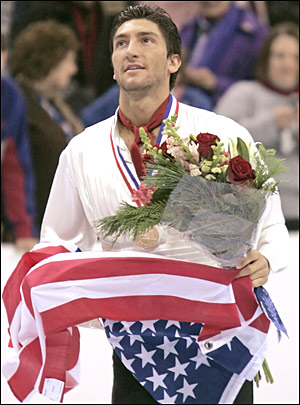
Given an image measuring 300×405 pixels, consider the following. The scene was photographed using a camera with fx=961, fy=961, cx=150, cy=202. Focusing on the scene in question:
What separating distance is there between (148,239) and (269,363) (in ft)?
6.45

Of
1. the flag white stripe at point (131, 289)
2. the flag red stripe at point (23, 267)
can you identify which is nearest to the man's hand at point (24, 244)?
the flag red stripe at point (23, 267)

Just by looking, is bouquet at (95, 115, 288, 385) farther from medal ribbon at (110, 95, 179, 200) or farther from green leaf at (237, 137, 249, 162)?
medal ribbon at (110, 95, 179, 200)

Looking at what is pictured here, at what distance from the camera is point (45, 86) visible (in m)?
5.25

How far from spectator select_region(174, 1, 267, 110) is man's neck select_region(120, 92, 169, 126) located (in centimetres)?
233

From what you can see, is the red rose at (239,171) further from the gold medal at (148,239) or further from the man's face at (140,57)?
the man's face at (140,57)

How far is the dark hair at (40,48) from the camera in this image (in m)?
5.20

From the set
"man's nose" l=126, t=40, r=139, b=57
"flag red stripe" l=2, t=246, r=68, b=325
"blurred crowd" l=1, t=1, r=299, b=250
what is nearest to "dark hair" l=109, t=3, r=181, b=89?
"man's nose" l=126, t=40, r=139, b=57

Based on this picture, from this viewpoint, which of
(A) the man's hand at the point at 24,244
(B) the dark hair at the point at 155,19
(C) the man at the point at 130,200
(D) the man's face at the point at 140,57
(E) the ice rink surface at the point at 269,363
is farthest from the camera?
(A) the man's hand at the point at 24,244

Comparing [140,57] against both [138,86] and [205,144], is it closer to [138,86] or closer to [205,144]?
[138,86]

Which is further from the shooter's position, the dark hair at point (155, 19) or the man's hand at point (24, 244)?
the man's hand at point (24, 244)

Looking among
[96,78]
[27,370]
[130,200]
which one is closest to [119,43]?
[130,200]

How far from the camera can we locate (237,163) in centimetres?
242

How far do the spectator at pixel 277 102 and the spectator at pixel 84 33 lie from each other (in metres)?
0.68

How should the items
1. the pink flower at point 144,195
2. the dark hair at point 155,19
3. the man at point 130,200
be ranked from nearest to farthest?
the pink flower at point 144,195 < the man at point 130,200 < the dark hair at point 155,19
